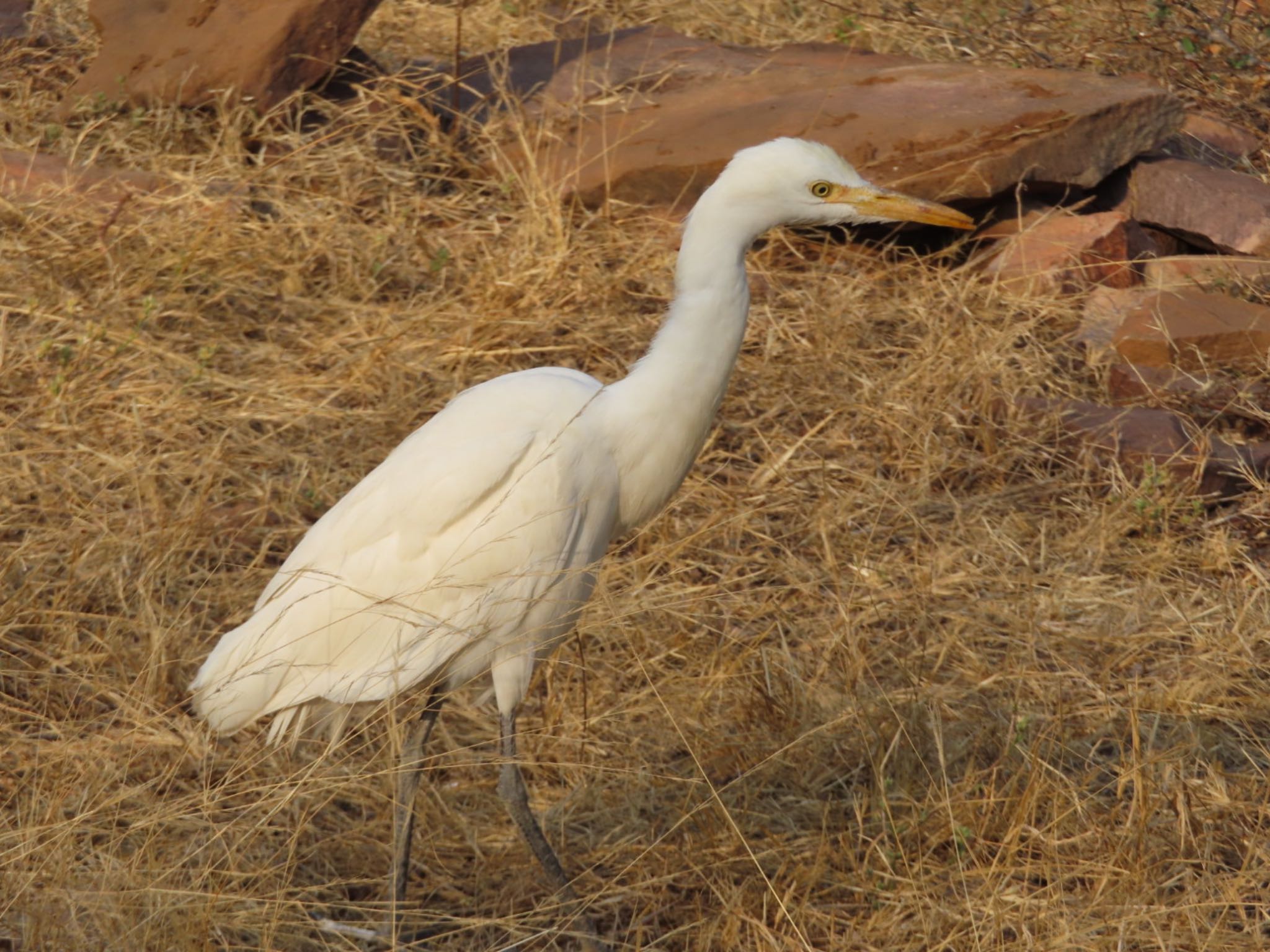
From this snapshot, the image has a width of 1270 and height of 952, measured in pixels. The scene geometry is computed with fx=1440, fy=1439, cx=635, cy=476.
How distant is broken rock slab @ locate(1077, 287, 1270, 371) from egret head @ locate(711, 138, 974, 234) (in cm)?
170

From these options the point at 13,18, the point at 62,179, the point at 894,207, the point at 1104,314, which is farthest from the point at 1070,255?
the point at 13,18

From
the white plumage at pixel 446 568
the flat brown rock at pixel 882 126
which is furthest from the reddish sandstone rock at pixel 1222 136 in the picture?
the white plumage at pixel 446 568

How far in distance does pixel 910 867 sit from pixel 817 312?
6.91 feet

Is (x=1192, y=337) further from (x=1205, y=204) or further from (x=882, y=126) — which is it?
(x=882, y=126)

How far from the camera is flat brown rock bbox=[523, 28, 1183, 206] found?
4.48 m

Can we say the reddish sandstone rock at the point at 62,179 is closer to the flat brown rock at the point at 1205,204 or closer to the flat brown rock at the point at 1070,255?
the flat brown rock at the point at 1070,255

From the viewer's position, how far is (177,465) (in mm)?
3557

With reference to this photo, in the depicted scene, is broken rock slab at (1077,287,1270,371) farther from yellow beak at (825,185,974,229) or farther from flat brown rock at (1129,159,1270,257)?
yellow beak at (825,185,974,229)

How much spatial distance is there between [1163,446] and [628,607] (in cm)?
160

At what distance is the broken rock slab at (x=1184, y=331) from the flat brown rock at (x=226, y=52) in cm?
269

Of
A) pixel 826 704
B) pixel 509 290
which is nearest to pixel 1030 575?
pixel 826 704

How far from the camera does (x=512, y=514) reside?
245 centimetres

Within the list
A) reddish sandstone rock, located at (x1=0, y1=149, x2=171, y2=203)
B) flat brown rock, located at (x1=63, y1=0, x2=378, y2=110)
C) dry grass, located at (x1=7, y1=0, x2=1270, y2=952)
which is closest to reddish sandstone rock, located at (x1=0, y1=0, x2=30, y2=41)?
dry grass, located at (x1=7, y1=0, x2=1270, y2=952)

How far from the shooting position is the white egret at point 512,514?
2.45 meters
